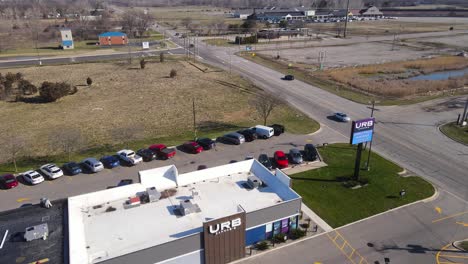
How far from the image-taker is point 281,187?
31.3 metres

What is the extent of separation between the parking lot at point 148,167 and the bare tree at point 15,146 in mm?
8359

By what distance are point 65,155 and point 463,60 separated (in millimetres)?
114187

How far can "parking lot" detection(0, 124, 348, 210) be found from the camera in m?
36.2

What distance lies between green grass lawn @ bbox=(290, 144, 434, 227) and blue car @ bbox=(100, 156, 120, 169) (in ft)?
72.9

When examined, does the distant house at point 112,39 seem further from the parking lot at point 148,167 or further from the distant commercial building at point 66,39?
the parking lot at point 148,167

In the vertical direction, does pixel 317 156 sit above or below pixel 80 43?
below

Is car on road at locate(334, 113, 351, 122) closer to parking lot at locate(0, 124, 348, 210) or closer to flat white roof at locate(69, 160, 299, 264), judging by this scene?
parking lot at locate(0, 124, 348, 210)

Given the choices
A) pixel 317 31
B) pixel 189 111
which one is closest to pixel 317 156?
pixel 189 111

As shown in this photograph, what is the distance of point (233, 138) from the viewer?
159 ft

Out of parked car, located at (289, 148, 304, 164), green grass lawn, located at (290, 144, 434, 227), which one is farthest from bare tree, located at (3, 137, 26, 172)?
green grass lawn, located at (290, 144, 434, 227)

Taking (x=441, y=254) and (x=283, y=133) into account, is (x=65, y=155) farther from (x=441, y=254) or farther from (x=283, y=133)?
(x=441, y=254)

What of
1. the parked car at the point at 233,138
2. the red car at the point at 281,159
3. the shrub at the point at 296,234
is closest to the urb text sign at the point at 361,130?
the red car at the point at 281,159

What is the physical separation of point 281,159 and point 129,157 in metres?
19.3

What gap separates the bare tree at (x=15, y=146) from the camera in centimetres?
4449
